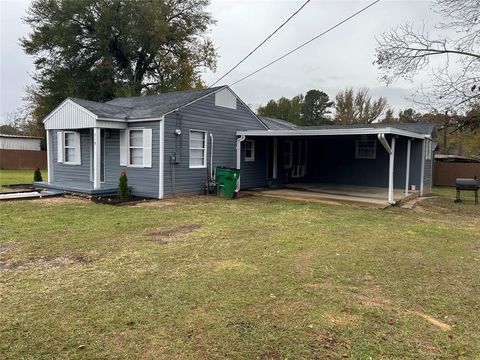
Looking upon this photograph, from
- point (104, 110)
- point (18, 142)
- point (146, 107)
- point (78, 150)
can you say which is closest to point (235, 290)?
point (104, 110)

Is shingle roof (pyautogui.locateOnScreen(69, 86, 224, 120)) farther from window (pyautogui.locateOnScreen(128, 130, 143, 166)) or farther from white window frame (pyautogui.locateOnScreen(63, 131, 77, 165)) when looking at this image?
white window frame (pyautogui.locateOnScreen(63, 131, 77, 165))

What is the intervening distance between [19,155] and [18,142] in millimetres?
3076

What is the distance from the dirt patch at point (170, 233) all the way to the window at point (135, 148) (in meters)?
5.19

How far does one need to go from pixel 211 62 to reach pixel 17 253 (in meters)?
29.0

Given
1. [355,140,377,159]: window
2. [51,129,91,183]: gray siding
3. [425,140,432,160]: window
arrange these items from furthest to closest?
[355,140,377,159]: window → [425,140,432,160]: window → [51,129,91,183]: gray siding

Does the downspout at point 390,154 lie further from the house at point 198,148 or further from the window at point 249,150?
the window at point 249,150

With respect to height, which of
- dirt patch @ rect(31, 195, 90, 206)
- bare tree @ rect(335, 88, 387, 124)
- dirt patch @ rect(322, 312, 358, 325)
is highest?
bare tree @ rect(335, 88, 387, 124)

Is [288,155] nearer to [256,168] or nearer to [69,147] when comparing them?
[256,168]

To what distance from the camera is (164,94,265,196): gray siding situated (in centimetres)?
1145

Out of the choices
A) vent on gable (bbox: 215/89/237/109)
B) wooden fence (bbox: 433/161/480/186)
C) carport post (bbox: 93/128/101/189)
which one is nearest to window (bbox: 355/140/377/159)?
vent on gable (bbox: 215/89/237/109)

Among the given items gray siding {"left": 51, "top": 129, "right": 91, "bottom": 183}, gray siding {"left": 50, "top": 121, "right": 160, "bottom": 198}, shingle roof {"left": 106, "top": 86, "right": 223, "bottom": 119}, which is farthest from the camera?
gray siding {"left": 51, "top": 129, "right": 91, "bottom": 183}

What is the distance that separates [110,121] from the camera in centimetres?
1134

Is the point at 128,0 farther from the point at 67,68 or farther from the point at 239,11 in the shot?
the point at 239,11

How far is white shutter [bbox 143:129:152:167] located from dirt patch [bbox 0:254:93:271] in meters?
6.54
